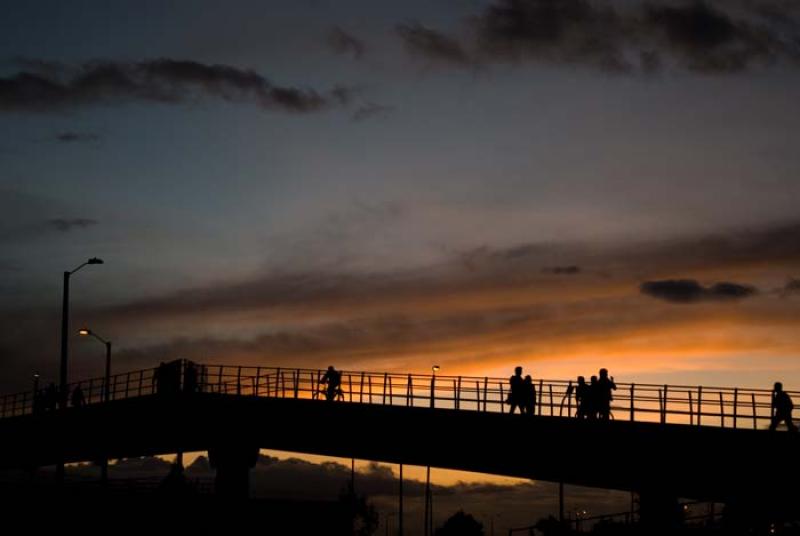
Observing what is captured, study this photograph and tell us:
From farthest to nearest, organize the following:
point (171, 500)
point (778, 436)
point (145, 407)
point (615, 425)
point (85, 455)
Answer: point (85, 455)
point (145, 407)
point (171, 500)
point (615, 425)
point (778, 436)

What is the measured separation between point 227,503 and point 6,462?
64.4 ft

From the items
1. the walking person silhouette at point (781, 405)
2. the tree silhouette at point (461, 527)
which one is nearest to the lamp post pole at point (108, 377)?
the walking person silhouette at point (781, 405)

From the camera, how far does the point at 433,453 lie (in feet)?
146

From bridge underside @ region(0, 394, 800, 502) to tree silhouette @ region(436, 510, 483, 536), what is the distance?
139 metres

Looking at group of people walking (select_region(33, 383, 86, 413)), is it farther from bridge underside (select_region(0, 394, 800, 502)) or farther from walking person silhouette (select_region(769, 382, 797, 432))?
walking person silhouette (select_region(769, 382, 797, 432))

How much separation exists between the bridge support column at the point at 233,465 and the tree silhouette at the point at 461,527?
145 m

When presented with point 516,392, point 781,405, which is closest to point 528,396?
point 516,392

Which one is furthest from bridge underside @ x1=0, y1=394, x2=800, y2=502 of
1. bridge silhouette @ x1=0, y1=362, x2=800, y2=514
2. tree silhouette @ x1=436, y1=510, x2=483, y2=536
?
tree silhouette @ x1=436, y1=510, x2=483, y2=536

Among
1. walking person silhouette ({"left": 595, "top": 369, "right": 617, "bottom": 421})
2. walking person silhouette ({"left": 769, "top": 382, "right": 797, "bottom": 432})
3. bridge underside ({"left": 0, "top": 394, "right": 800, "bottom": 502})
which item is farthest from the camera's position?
walking person silhouette ({"left": 595, "top": 369, "right": 617, "bottom": 421})

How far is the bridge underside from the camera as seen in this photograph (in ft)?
121

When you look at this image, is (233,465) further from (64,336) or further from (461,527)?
(461,527)

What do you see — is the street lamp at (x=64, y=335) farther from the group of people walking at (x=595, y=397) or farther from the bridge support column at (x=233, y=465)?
the group of people walking at (x=595, y=397)

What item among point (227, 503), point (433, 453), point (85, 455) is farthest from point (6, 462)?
point (433, 453)

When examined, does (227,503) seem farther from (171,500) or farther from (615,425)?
(615,425)
